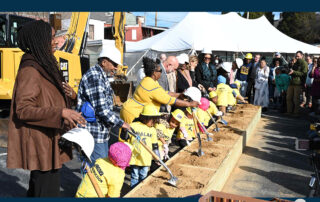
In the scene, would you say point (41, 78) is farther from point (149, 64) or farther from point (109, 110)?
point (149, 64)

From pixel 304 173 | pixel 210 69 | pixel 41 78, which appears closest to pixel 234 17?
pixel 210 69

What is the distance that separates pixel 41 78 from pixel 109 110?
0.86m

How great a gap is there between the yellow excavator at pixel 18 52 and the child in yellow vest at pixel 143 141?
11.7 feet

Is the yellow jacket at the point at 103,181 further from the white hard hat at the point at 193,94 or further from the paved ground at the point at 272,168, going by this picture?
the white hard hat at the point at 193,94

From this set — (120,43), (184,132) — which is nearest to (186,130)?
(184,132)

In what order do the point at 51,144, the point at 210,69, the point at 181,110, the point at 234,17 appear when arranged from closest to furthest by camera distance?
the point at 51,144
the point at 181,110
the point at 210,69
the point at 234,17

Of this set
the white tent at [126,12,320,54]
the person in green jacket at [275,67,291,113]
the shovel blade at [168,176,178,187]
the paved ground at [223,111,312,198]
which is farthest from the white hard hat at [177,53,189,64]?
the white tent at [126,12,320,54]

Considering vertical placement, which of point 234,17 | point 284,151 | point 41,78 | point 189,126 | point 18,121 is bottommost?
→ point 284,151

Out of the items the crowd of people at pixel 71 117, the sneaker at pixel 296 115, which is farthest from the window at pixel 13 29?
the sneaker at pixel 296 115

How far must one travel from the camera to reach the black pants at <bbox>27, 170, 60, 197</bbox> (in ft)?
7.89

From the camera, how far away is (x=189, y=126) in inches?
222

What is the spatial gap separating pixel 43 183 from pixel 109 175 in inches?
Answer: 26.1

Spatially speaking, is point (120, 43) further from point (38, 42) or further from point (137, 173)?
point (38, 42)

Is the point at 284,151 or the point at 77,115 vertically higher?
the point at 77,115
